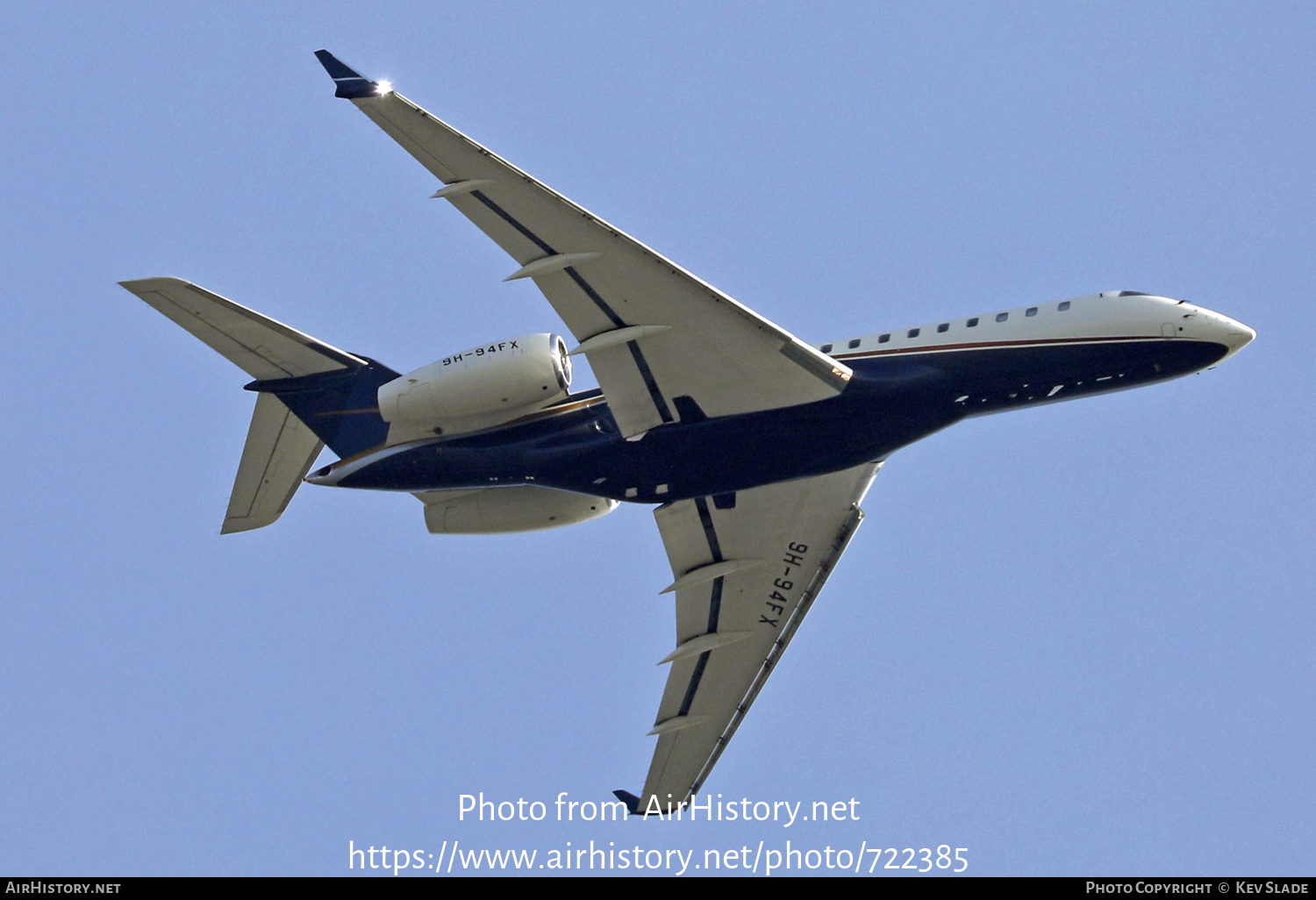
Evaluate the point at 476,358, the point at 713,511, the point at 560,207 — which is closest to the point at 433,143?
the point at 560,207

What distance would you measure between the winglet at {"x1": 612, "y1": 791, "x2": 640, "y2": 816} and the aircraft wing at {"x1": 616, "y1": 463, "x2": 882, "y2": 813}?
0.07 feet

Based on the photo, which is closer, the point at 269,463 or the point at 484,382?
the point at 484,382

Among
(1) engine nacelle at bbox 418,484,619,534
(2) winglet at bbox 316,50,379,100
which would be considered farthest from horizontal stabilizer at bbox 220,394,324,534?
(2) winglet at bbox 316,50,379,100

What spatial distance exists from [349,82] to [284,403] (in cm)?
1004

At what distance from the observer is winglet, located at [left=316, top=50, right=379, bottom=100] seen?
75.7 feet

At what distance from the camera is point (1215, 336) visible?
27.1 m

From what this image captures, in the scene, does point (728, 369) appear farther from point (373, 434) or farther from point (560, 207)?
point (373, 434)

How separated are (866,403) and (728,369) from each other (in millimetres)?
2688

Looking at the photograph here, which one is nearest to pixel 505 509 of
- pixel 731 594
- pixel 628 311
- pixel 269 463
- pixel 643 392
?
pixel 643 392

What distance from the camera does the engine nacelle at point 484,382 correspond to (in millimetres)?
28078

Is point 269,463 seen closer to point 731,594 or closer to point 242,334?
point 242,334

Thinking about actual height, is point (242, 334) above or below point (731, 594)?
above

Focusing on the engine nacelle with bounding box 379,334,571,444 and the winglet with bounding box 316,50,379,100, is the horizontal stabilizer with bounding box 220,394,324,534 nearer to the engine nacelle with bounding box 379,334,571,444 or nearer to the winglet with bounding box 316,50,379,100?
the engine nacelle with bounding box 379,334,571,444

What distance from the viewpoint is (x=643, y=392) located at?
2786cm
